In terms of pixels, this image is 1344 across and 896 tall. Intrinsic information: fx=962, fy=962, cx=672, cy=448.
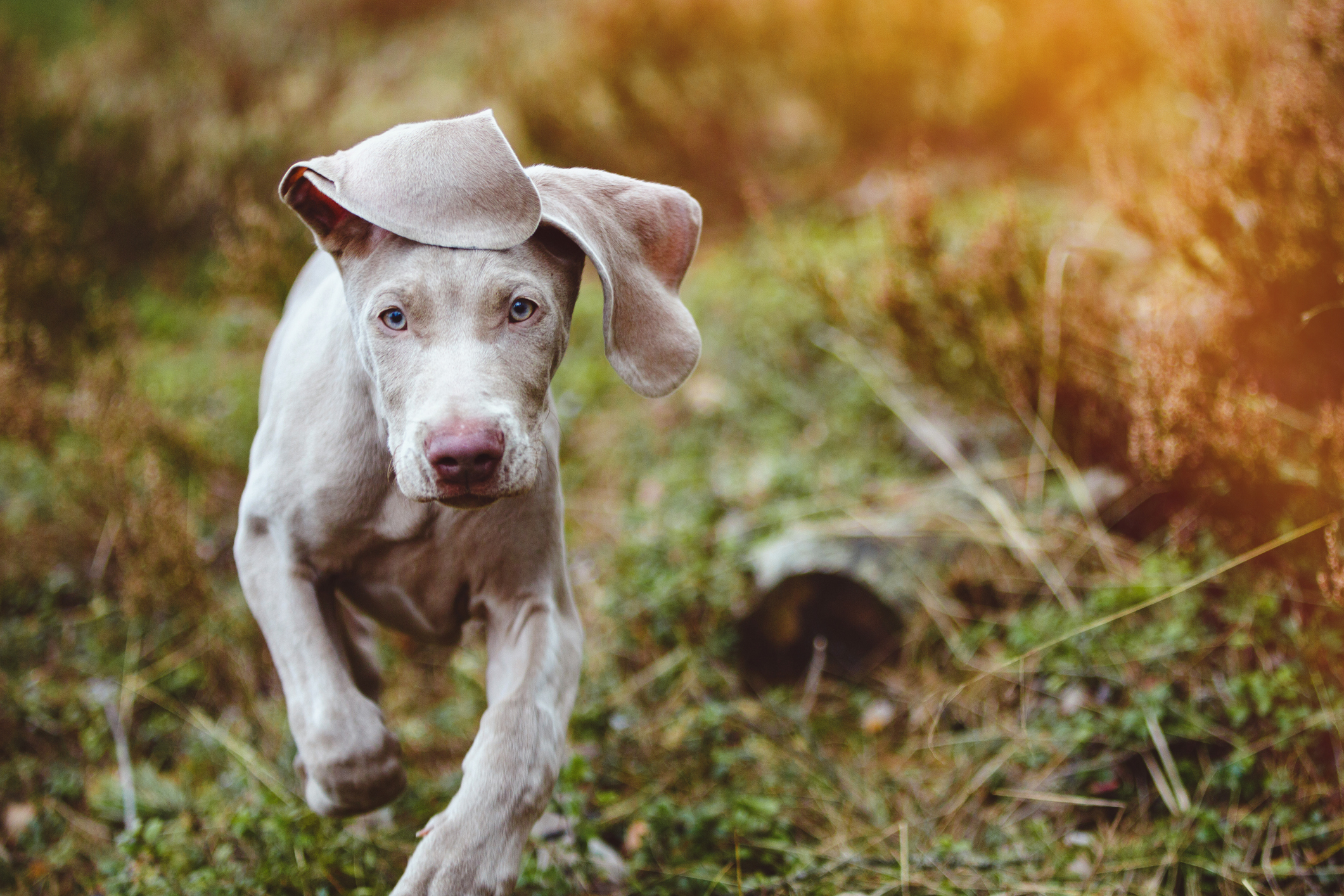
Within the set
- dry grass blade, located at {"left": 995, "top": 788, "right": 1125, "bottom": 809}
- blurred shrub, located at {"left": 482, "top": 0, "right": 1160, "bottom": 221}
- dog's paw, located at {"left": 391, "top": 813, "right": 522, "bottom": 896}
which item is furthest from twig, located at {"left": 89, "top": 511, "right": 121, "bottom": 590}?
blurred shrub, located at {"left": 482, "top": 0, "right": 1160, "bottom": 221}

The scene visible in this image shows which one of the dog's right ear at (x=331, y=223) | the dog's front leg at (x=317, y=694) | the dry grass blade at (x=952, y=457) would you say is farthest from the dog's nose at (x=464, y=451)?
the dry grass blade at (x=952, y=457)

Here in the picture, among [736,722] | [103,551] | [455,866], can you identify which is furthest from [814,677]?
[103,551]

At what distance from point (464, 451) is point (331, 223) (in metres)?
0.63

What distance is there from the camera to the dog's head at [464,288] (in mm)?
1666

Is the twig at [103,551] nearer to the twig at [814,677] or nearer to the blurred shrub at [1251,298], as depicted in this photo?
the twig at [814,677]

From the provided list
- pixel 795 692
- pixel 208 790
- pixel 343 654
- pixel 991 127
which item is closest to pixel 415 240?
pixel 343 654

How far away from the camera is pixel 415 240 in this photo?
1740 mm

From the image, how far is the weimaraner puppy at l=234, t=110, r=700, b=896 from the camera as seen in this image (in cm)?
171

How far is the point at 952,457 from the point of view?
4285 millimetres

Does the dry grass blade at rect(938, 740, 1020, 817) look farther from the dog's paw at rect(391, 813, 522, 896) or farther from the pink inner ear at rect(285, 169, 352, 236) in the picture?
the pink inner ear at rect(285, 169, 352, 236)

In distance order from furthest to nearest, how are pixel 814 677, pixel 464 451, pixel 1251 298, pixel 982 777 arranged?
1. pixel 1251 298
2. pixel 814 677
3. pixel 982 777
4. pixel 464 451

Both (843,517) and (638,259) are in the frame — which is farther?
(843,517)

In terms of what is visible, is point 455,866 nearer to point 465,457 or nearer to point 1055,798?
point 465,457

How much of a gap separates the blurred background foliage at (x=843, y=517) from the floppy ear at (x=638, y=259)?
4.10ft
